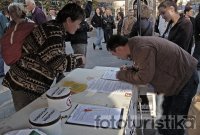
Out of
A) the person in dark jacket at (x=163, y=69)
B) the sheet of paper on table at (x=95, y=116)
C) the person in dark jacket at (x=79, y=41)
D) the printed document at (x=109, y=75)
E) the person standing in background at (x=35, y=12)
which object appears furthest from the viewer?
the person standing in background at (x=35, y=12)

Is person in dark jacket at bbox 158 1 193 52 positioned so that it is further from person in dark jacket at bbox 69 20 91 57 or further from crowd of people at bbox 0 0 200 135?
person in dark jacket at bbox 69 20 91 57

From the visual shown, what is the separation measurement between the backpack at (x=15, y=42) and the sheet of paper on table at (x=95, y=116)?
577 millimetres

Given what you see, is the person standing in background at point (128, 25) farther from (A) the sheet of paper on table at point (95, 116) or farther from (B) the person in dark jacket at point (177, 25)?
(A) the sheet of paper on table at point (95, 116)

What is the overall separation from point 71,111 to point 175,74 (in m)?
0.92

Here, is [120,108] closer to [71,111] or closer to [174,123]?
[71,111]

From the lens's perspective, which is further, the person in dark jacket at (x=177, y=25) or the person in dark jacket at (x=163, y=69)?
the person in dark jacket at (x=177, y=25)

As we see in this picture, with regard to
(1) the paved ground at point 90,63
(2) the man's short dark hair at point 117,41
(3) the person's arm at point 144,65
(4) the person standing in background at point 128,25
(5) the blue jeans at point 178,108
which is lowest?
(1) the paved ground at point 90,63

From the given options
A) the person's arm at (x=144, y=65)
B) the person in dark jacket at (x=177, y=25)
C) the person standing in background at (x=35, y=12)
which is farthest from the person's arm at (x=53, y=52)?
the person standing in background at (x=35, y=12)

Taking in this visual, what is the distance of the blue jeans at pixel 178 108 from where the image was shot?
7.06ft

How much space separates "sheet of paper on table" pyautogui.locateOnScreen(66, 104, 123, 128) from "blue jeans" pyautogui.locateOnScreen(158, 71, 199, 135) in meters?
0.87

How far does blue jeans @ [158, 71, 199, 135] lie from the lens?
2.15 metres

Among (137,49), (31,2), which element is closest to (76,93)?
(137,49)

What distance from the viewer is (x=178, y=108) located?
2.23 meters

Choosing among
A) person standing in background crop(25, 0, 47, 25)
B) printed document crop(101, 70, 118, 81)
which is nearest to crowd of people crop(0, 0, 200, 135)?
printed document crop(101, 70, 118, 81)
